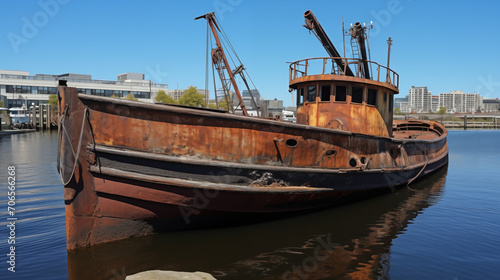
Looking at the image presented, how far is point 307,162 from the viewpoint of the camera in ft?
25.9

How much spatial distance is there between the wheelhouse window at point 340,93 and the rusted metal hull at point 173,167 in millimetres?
2149

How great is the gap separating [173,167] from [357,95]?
6.08 meters

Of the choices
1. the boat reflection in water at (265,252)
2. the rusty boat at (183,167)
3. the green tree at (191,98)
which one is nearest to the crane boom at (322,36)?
the rusty boat at (183,167)

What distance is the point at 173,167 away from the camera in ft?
21.2

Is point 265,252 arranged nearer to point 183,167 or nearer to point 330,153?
point 183,167

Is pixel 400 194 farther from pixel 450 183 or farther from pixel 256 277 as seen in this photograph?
pixel 256 277

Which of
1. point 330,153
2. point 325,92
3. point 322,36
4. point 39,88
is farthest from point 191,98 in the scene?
point 330,153

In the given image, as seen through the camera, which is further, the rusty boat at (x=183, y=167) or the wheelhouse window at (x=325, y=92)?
the wheelhouse window at (x=325, y=92)

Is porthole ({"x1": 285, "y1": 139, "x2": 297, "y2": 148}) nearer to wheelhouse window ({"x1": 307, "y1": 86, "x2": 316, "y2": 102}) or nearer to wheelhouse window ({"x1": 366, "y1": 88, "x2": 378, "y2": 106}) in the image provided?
wheelhouse window ({"x1": 307, "y1": 86, "x2": 316, "y2": 102})

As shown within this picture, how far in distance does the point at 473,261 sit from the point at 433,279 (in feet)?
4.44

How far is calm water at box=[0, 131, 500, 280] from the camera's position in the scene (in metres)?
5.73

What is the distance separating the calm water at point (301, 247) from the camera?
5734 millimetres

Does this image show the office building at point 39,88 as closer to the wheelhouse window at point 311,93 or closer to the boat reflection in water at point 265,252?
the wheelhouse window at point 311,93

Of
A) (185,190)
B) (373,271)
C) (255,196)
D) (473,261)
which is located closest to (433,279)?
(373,271)
